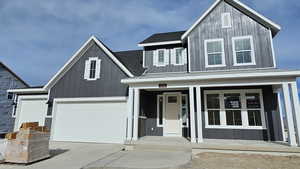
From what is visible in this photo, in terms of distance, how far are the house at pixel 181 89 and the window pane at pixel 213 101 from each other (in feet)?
0.15

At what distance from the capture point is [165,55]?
988 cm

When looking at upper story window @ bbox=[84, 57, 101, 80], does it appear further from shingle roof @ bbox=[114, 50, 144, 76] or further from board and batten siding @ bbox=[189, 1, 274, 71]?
board and batten siding @ bbox=[189, 1, 274, 71]

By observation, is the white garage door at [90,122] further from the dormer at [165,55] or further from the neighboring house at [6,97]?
the neighboring house at [6,97]

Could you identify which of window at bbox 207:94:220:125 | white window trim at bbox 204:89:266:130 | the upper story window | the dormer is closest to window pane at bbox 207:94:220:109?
window at bbox 207:94:220:125

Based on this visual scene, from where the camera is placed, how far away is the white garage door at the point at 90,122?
8539 mm

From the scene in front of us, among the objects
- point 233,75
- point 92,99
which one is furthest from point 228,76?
point 92,99

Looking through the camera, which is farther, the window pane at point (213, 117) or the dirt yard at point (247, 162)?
the window pane at point (213, 117)

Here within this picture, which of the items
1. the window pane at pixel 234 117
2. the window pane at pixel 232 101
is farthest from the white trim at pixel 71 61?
the window pane at pixel 234 117

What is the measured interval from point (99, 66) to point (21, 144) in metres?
5.42

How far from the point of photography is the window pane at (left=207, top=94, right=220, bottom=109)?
8216mm

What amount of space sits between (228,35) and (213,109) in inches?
154

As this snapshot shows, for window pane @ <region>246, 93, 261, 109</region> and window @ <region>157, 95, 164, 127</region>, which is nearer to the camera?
window pane @ <region>246, 93, 261, 109</region>

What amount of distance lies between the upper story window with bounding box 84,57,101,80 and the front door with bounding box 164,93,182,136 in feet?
13.8

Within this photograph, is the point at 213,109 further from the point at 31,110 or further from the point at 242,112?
the point at 31,110
